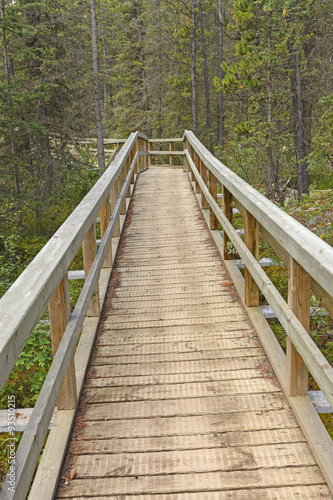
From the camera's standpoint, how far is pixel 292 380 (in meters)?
2.86

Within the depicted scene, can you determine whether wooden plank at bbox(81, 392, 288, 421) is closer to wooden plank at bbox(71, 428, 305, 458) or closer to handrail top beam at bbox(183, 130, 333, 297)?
wooden plank at bbox(71, 428, 305, 458)

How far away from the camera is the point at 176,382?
3.20 metres

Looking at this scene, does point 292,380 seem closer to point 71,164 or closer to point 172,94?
point 71,164

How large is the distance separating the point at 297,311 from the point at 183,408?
1.01 meters

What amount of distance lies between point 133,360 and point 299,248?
5.78ft

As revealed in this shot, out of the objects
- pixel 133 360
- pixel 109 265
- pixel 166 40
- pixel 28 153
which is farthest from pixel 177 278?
pixel 166 40

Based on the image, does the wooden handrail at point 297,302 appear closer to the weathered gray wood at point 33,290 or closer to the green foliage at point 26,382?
the weathered gray wood at point 33,290

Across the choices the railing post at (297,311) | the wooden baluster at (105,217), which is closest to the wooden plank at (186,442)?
the railing post at (297,311)

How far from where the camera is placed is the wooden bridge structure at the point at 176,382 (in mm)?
2217

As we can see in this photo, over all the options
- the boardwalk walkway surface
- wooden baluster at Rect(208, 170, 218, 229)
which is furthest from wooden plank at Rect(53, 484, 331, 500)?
wooden baluster at Rect(208, 170, 218, 229)

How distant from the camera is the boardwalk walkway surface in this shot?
233 cm

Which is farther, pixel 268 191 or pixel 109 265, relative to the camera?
pixel 268 191

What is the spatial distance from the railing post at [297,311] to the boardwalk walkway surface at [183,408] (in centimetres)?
17

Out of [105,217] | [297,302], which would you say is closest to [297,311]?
[297,302]
